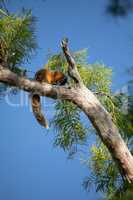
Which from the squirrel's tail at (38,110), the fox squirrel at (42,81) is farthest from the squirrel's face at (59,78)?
the squirrel's tail at (38,110)

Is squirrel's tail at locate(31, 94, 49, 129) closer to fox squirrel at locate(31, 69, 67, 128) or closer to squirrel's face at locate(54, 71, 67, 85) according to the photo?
fox squirrel at locate(31, 69, 67, 128)

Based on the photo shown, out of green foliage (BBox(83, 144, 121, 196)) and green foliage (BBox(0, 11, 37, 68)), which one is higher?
green foliage (BBox(0, 11, 37, 68))

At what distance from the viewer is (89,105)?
211 cm

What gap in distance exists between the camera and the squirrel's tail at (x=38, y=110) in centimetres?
214

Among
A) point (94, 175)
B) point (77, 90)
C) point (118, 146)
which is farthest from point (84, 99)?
point (94, 175)

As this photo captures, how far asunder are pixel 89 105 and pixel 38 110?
27cm

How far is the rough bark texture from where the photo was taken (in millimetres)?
2078

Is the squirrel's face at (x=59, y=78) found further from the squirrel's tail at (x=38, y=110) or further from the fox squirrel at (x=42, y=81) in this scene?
the squirrel's tail at (x=38, y=110)

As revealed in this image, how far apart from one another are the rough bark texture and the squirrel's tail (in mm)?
51

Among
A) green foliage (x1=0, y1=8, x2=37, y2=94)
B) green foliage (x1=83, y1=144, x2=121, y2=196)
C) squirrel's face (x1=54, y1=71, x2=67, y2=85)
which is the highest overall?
green foliage (x1=0, y1=8, x2=37, y2=94)

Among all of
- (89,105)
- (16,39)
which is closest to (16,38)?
(16,39)

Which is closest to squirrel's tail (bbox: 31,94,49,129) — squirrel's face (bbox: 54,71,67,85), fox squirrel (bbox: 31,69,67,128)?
fox squirrel (bbox: 31,69,67,128)

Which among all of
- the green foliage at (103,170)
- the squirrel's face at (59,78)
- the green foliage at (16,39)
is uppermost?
Result: the green foliage at (16,39)

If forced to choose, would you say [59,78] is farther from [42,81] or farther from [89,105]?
[89,105]
